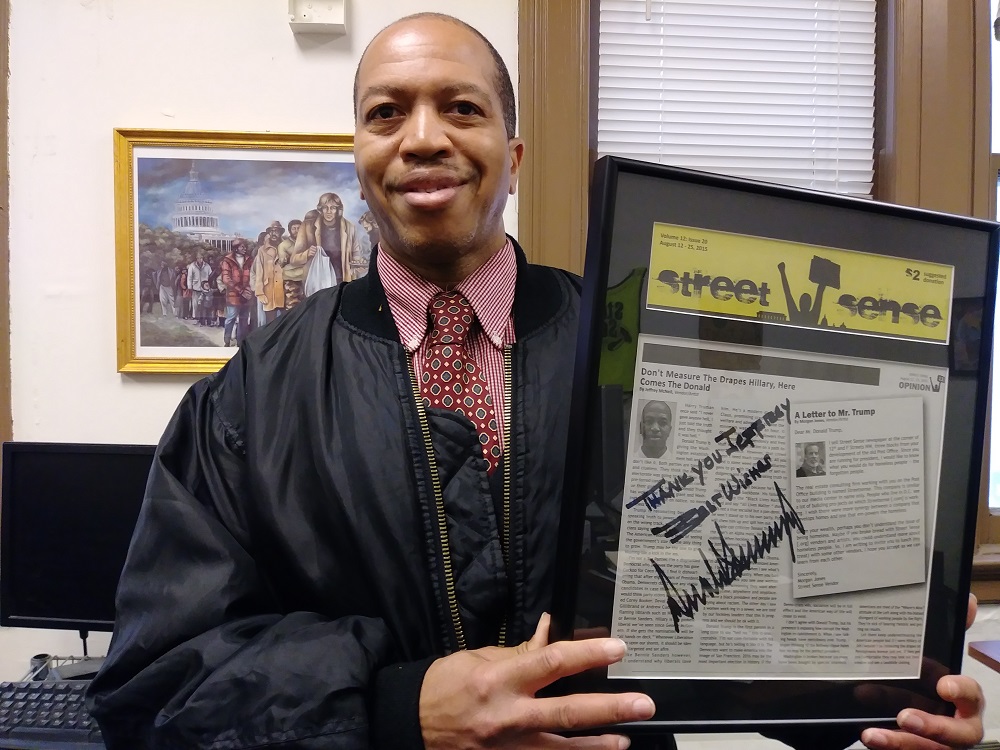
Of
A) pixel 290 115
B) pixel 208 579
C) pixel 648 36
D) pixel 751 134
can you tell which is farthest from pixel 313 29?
pixel 208 579

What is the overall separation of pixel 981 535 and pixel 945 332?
55.5 inches

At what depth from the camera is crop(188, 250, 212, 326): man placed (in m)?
1.38

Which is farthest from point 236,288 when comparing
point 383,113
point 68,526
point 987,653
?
point 987,653

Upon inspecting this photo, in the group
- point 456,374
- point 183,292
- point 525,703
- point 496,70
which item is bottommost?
point 525,703

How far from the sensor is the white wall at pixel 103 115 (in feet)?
4.44

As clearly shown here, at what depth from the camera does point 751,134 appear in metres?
1.57

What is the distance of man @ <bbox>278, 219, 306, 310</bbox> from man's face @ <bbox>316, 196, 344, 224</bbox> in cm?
6

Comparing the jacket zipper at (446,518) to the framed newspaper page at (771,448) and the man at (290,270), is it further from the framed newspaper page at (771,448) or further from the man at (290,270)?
the man at (290,270)

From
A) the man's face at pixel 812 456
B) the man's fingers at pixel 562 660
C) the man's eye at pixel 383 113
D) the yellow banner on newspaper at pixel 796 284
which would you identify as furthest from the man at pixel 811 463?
the man's eye at pixel 383 113

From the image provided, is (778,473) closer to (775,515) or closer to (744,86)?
(775,515)

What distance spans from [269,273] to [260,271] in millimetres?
21

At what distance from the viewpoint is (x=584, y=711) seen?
1.49 feet

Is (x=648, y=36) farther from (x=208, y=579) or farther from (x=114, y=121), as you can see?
(x=208, y=579)
